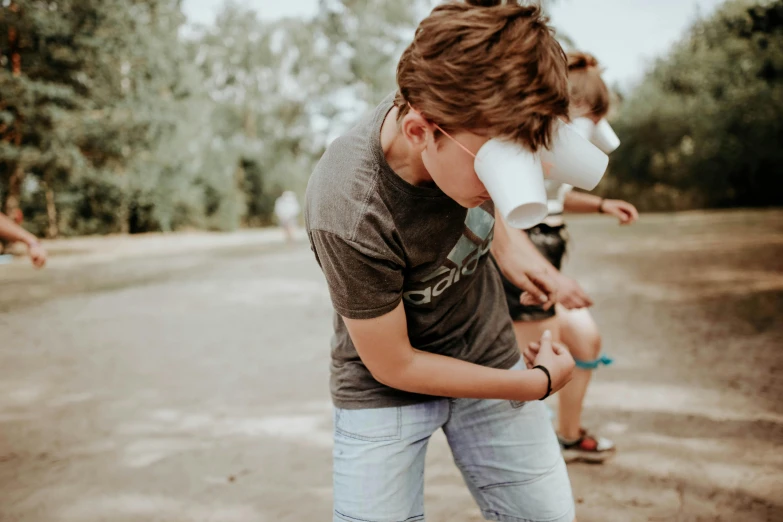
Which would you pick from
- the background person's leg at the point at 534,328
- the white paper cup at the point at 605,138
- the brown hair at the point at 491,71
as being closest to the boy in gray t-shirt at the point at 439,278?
the brown hair at the point at 491,71

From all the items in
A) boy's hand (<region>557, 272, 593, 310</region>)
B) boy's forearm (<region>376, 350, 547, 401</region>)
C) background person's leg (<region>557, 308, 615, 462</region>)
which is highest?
boy's hand (<region>557, 272, 593, 310</region>)

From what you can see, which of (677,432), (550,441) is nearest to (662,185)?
(677,432)

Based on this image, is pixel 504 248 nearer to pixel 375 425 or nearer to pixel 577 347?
pixel 375 425

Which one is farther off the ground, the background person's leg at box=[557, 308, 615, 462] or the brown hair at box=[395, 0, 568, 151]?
the brown hair at box=[395, 0, 568, 151]

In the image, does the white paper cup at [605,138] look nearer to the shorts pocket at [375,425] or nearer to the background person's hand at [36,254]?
the shorts pocket at [375,425]

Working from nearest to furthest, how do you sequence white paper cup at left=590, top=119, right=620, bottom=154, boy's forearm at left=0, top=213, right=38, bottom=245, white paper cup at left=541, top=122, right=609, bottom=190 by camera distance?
white paper cup at left=541, top=122, right=609, bottom=190 < white paper cup at left=590, top=119, right=620, bottom=154 < boy's forearm at left=0, top=213, right=38, bottom=245

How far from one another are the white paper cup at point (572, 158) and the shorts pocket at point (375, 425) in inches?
32.7

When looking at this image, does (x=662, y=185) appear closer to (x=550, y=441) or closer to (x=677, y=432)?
(x=677, y=432)

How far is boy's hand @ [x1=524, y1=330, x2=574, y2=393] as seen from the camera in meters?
1.70

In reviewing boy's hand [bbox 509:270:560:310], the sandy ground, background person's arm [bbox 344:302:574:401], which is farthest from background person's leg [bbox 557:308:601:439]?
background person's arm [bbox 344:302:574:401]

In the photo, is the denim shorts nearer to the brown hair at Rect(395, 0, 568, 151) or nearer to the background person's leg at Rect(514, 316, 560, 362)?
the brown hair at Rect(395, 0, 568, 151)

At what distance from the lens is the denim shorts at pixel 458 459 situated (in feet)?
5.60

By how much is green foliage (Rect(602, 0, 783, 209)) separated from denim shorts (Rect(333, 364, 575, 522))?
19431mm

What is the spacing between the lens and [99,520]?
3094 mm
